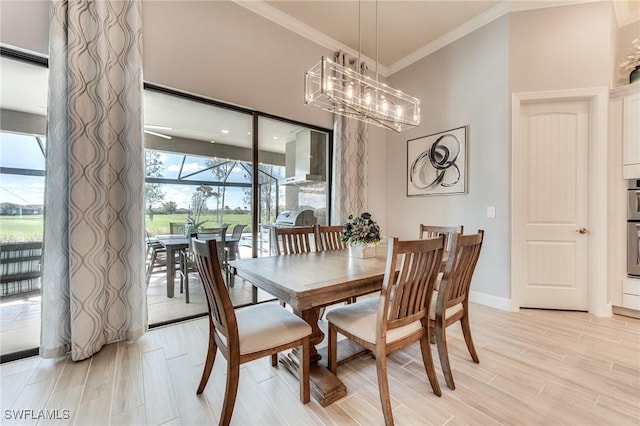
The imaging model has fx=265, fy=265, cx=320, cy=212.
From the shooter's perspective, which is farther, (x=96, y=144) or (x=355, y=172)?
(x=355, y=172)

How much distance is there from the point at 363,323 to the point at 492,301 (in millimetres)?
2314

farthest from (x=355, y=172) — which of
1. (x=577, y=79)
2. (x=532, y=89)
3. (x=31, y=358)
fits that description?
(x=31, y=358)

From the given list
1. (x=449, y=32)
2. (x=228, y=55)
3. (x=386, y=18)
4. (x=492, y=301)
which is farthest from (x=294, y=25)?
(x=492, y=301)

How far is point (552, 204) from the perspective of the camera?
9.77 feet

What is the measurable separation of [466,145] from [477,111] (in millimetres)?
413

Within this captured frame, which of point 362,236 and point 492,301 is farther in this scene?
point 492,301

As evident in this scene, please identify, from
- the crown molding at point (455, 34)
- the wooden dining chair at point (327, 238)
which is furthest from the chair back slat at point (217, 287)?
the crown molding at point (455, 34)

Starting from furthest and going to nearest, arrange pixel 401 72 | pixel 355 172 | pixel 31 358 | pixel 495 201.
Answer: pixel 401 72 < pixel 355 172 < pixel 495 201 < pixel 31 358

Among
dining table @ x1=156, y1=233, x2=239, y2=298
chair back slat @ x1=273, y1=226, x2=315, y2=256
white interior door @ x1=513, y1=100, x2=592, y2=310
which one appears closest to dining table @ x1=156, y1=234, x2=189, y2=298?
dining table @ x1=156, y1=233, x2=239, y2=298

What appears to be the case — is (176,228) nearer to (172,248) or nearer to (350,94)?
(172,248)

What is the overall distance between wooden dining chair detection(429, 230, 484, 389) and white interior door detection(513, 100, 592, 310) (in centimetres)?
160

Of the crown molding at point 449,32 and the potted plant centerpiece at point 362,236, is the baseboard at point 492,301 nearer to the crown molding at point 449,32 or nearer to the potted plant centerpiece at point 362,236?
the potted plant centerpiece at point 362,236

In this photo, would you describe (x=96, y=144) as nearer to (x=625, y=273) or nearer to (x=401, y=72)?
(x=401, y=72)

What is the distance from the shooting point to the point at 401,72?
13.4ft
